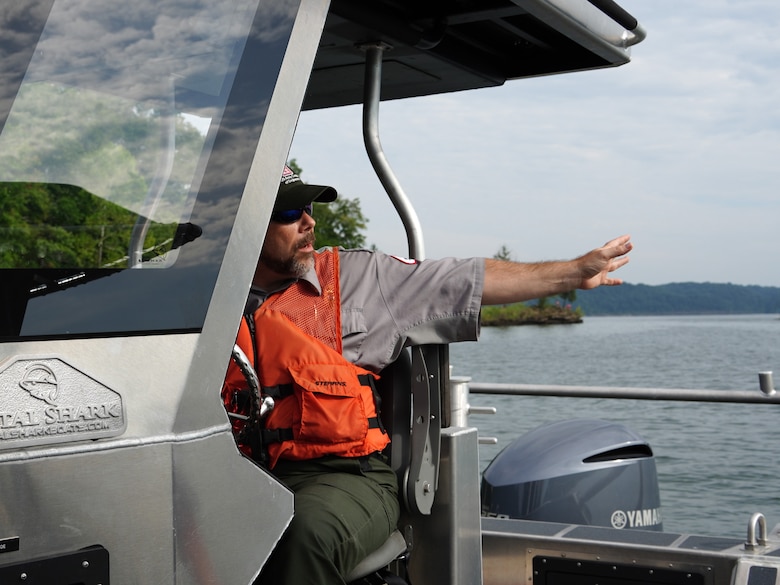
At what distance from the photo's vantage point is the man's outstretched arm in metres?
2.35

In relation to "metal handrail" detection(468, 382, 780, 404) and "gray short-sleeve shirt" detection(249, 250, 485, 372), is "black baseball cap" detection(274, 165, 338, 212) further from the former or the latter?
"metal handrail" detection(468, 382, 780, 404)

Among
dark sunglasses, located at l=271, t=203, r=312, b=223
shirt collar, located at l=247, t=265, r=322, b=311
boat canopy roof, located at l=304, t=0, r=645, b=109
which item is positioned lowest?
shirt collar, located at l=247, t=265, r=322, b=311

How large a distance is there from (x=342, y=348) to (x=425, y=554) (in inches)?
21.8

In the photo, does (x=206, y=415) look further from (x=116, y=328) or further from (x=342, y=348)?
(x=342, y=348)

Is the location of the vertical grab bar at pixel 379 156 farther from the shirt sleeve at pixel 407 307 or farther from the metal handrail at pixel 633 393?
the metal handrail at pixel 633 393

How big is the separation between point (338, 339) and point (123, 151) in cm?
90

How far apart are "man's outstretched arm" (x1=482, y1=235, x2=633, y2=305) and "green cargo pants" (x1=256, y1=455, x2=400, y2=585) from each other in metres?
0.50

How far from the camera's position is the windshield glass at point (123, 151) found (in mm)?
1453

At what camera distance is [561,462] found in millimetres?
3398

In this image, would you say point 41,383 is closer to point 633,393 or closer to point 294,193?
point 294,193

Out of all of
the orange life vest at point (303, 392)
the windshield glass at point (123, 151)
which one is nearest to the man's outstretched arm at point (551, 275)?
the orange life vest at point (303, 392)

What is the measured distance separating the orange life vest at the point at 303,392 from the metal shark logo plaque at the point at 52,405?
2.45 ft

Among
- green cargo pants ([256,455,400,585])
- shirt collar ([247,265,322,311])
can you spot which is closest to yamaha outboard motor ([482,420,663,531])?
green cargo pants ([256,455,400,585])

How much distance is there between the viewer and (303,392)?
2.14 m
